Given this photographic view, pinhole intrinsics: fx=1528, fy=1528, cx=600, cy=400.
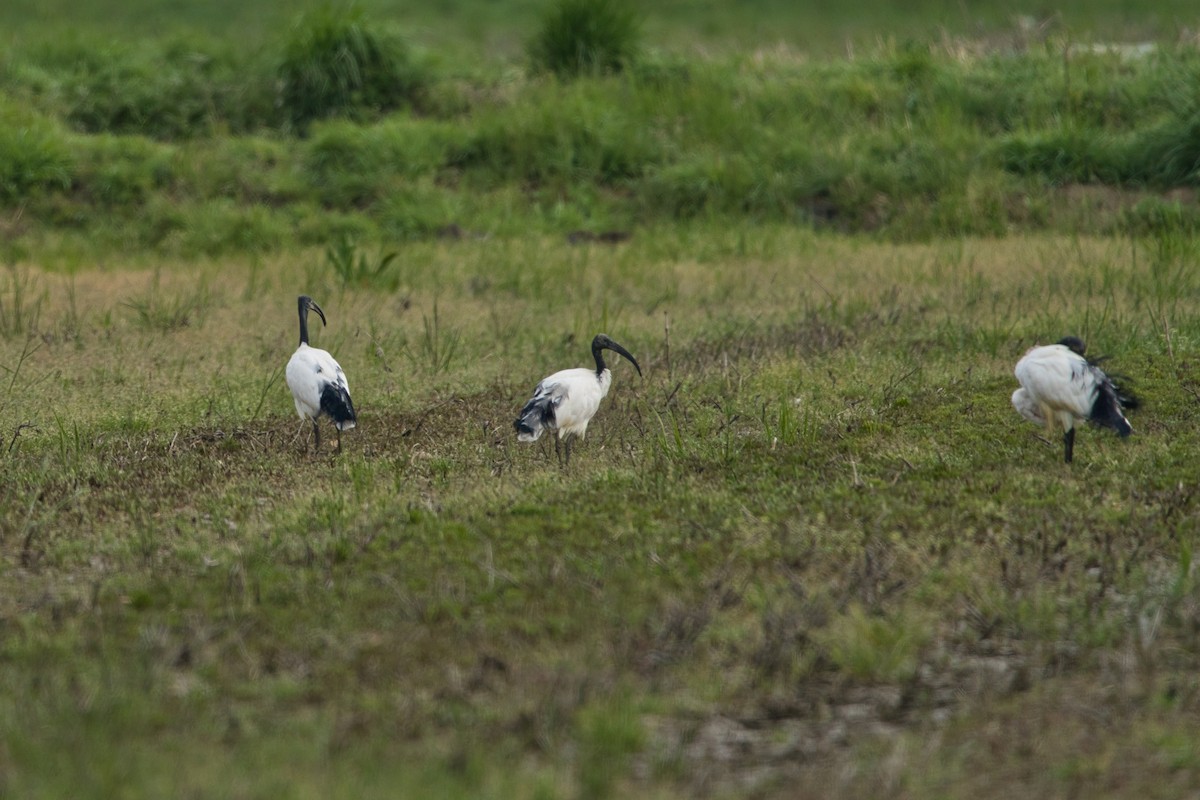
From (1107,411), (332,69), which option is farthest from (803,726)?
(332,69)

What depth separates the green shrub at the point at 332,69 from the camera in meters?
16.3

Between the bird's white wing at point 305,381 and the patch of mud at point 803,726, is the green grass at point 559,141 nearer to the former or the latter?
the bird's white wing at point 305,381

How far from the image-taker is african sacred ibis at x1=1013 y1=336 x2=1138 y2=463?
6.55 metres

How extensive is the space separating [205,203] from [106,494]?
320 inches

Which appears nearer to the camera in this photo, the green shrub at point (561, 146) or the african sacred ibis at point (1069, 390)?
the african sacred ibis at point (1069, 390)

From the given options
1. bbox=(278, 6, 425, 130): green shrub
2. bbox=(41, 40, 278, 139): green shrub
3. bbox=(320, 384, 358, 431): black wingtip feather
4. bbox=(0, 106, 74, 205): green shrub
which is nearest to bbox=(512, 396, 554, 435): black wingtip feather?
bbox=(320, 384, 358, 431): black wingtip feather

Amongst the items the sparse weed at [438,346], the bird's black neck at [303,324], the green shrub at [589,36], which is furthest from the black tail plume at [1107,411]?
the green shrub at [589,36]

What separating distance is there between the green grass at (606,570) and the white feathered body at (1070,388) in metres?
0.27

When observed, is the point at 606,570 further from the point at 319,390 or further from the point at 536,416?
the point at 319,390

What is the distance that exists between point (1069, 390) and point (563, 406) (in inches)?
87.0

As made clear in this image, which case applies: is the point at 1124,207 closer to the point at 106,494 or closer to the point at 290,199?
the point at 290,199

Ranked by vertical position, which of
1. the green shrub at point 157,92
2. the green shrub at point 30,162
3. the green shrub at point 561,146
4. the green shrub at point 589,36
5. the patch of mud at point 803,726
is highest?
the green shrub at point 589,36

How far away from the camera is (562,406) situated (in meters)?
6.92

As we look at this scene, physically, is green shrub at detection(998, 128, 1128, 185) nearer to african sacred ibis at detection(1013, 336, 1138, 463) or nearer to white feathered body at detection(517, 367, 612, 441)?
african sacred ibis at detection(1013, 336, 1138, 463)
